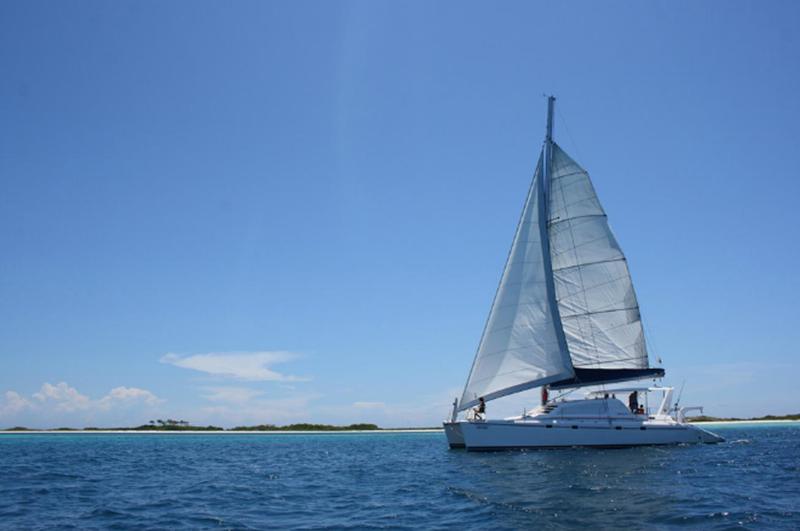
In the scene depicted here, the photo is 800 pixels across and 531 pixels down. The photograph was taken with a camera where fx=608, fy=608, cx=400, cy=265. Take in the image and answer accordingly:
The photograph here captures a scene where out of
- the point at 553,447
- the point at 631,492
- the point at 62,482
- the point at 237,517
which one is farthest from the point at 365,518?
the point at 553,447

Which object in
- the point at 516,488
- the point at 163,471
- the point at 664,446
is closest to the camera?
the point at 516,488

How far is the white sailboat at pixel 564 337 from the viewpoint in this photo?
36406 millimetres

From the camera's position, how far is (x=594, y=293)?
40281 mm

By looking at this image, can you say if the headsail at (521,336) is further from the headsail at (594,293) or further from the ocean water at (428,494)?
the ocean water at (428,494)

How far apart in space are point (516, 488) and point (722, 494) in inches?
248

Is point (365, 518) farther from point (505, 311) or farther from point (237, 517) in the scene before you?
point (505, 311)

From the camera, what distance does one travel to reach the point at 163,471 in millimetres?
29219

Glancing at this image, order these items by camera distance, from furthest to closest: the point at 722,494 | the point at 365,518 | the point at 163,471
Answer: the point at 163,471, the point at 722,494, the point at 365,518

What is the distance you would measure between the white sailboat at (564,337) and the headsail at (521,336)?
6 centimetres

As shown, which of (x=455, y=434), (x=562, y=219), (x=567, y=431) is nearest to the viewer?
(x=567, y=431)

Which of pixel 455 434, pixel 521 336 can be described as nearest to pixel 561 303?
pixel 521 336

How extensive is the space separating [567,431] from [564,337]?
232 inches

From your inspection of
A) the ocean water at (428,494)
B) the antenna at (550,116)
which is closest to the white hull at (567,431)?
the ocean water at (428,494)

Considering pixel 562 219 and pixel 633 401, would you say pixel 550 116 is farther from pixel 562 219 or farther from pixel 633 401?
pixel 633 401
